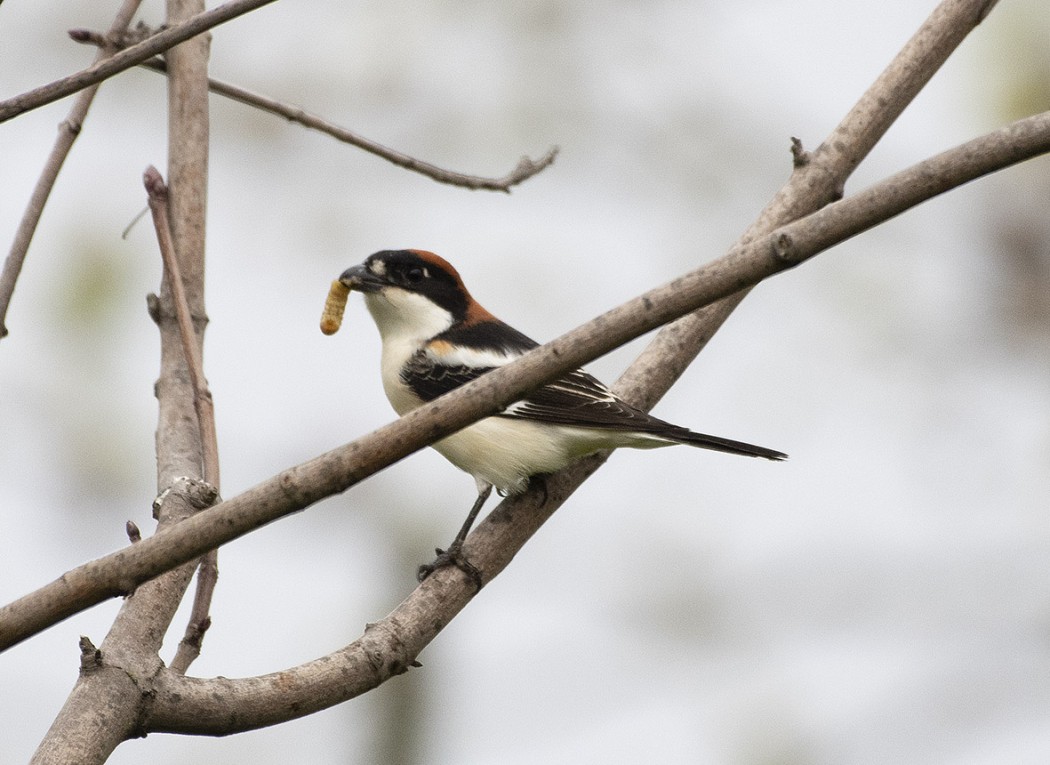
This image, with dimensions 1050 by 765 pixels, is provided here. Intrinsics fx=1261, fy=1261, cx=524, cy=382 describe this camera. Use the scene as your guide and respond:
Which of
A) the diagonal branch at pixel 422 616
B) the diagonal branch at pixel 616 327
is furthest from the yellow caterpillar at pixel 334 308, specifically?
the diagonal branch at pixel 616 327

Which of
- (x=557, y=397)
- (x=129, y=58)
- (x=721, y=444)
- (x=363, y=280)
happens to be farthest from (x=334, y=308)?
(x=129, y=58)

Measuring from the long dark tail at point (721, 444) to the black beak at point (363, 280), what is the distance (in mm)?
1838

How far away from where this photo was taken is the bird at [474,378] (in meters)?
4.90

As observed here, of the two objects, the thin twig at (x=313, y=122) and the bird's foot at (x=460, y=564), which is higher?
the thin twig at (x=313, y=122)

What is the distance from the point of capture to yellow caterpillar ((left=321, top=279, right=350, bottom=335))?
5.09m

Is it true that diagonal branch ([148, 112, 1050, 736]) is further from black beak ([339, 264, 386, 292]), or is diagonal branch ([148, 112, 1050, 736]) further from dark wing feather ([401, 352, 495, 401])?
black beak ([339, 264, 386, 292])

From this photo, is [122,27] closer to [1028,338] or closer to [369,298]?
[369,298]

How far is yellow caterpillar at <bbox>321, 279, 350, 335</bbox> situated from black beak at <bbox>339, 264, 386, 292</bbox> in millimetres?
77

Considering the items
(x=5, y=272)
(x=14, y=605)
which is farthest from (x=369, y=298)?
(x=14, y=605)

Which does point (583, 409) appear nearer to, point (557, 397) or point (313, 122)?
Result: point (557, 397)

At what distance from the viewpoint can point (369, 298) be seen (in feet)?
20.2

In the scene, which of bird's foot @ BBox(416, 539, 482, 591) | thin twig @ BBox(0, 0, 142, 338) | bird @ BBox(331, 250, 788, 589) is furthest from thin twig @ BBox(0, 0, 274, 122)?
bird @ BBox(331, 250, 788, 589)

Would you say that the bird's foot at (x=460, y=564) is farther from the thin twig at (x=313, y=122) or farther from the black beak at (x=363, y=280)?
the black beak at (x=363, y=280)

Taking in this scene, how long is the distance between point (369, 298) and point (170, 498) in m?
3.20
